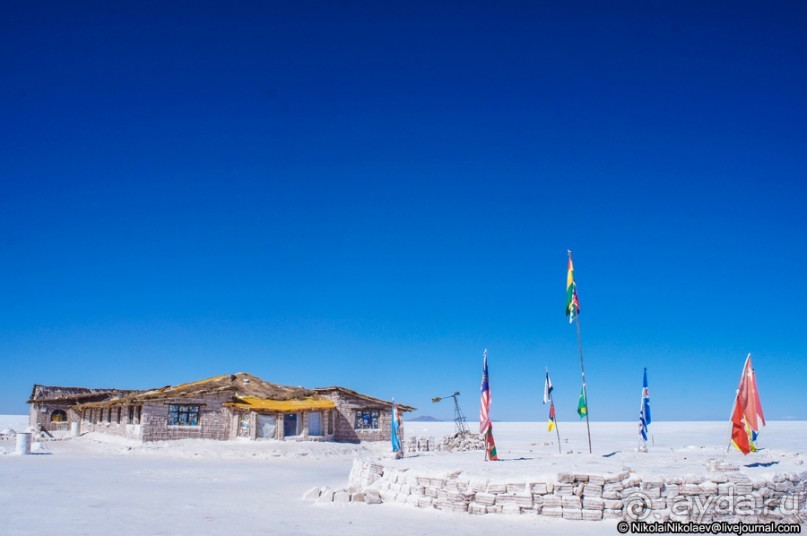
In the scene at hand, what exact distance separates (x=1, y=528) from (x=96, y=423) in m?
36.7

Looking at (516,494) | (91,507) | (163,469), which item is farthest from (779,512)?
(163,469)

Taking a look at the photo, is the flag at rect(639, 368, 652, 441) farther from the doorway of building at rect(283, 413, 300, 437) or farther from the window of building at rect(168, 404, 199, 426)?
the window of building at rect(168, 404, 199, 426)

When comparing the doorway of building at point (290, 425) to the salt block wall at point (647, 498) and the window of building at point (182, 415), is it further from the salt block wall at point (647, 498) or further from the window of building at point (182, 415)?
the salt block wall at point (647, 498)

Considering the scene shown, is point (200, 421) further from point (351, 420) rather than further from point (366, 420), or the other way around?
point (366, 420)

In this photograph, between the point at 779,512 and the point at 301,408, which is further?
the point at 301,408

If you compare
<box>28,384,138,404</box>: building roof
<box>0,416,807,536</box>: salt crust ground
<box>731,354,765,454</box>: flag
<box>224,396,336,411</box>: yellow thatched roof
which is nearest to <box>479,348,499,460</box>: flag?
<box>0,416,807,536</box>: salt crust ground

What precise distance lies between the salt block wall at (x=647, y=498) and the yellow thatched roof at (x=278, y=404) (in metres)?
25.9

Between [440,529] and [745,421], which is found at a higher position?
[745,421]

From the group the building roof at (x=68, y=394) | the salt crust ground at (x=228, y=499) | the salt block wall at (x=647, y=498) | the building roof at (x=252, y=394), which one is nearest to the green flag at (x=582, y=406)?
the salt crust ground at (x=228, y=499)

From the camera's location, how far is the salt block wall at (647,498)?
524 inches

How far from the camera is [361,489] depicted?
16.8 metres

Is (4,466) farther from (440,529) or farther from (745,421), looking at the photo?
(745,421)

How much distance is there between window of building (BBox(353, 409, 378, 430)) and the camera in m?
42.1

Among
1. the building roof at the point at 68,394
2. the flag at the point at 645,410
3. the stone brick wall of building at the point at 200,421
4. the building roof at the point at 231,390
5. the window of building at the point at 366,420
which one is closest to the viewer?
the flag at the point at 645,410
